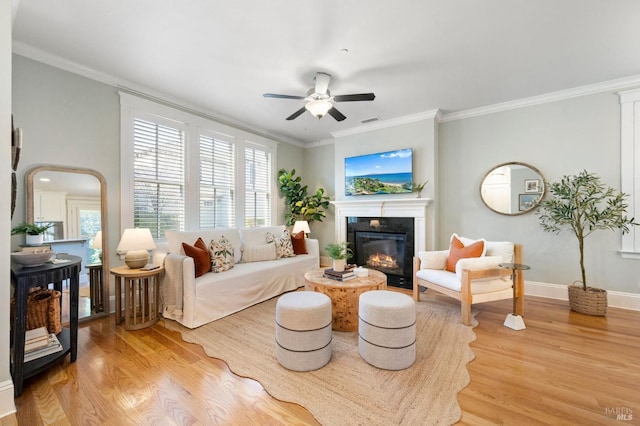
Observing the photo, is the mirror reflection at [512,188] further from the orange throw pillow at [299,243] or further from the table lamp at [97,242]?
the table lamp at [97,242]

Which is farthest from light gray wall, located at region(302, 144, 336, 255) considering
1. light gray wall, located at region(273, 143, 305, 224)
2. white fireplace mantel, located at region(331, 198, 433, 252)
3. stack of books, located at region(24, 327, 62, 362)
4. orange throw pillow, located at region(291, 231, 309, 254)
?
stack of books, located at region(24, 327, 62, 362)

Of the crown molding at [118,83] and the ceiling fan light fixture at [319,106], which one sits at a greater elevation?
the crown molding at [118,83]

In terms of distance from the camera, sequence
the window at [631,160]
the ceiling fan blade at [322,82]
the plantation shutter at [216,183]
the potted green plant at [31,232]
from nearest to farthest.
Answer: the potted green plant at [31,232], the ceiling fan blade at [322,82], the window at [631,160], the plantation shutter at [216,183]

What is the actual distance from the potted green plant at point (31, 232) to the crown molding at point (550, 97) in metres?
5.13

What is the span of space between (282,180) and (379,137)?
2.04 meters

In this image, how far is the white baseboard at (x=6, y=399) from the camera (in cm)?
148

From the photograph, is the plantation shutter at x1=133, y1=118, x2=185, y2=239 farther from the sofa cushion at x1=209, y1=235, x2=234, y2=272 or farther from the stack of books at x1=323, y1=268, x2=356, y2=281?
the stack of books at x1=323, y1=268, x2=356, y2=281

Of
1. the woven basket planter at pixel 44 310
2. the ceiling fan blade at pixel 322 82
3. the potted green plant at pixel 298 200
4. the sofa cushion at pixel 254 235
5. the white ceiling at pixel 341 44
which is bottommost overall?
the woven basket planter at pixel 44 310

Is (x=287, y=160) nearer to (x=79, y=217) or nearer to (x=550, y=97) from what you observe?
(x=79, y=217)

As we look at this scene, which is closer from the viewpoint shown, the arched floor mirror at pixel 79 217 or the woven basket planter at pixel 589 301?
the arched floor mirror at pixel 79 217

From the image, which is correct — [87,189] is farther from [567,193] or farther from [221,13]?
[567,193]

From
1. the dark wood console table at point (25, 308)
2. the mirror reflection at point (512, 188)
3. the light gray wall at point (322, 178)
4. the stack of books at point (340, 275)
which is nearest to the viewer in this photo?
the dark wood console table at point (25, 308)

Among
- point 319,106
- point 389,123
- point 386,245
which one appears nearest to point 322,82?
point 319,106

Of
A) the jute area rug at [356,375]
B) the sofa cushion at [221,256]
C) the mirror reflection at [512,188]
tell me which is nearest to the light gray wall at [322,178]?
the sofa cushion at [221,256]
